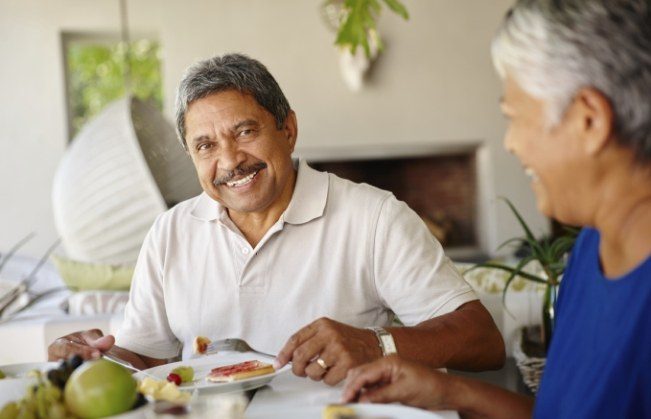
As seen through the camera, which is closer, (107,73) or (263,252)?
(263,252)

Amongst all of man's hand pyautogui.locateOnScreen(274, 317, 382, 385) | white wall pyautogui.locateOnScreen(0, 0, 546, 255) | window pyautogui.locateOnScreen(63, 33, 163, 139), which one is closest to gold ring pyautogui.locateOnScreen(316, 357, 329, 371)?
man's hand pyautogui.locateOnScreen(274, 317, 382, 385)

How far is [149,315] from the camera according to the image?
5.62 ft

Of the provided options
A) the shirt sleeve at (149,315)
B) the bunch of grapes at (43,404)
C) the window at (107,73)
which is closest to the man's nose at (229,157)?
the shirt sleeve at (149,315)

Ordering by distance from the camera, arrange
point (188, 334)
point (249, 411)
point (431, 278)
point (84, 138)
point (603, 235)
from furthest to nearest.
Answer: point (84, 138) → point (188, 334) → point (431, 278) → point (249, 411) → point (603, 235)

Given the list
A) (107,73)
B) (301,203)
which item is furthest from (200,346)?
(107,73)

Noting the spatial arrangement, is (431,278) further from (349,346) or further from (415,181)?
(415,181)

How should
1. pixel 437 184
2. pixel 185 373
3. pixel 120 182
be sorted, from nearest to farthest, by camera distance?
pixel 185 373
pixel 120 182
pixel 437 184

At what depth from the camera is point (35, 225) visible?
18.9 feet

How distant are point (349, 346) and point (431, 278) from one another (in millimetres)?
340

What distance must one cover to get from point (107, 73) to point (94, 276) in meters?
4.08

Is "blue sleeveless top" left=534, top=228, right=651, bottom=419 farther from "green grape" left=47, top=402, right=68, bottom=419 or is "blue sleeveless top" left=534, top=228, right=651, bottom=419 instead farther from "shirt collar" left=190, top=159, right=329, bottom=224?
"shirt collar" left=190, top=159, right=329, bottom=224

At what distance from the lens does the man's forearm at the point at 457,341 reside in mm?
1387

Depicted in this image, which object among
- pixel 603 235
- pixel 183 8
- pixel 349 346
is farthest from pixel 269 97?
pixel 183 8

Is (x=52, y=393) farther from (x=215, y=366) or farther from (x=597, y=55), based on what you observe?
(x=597, y=55)
